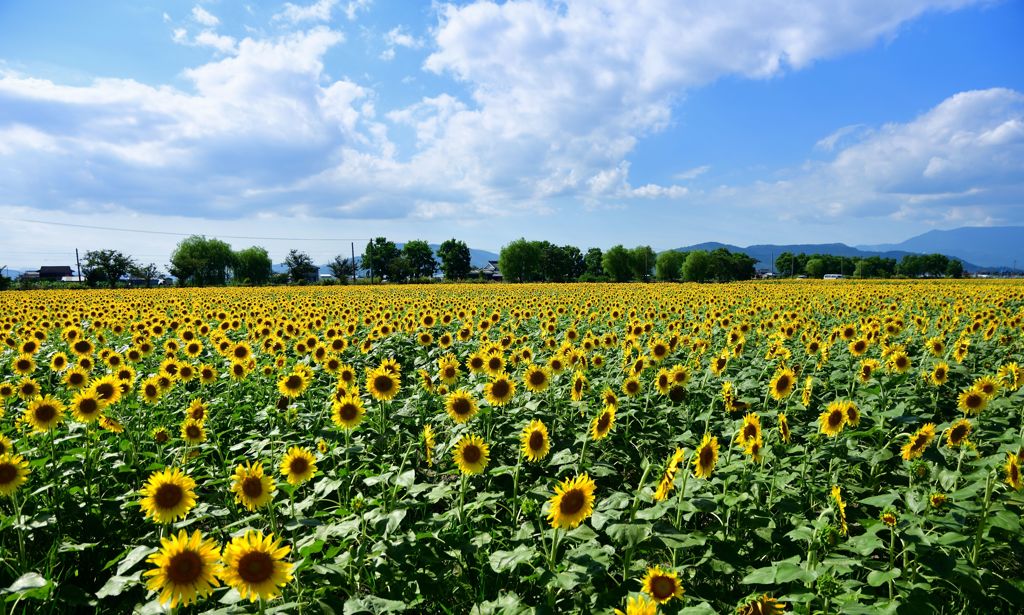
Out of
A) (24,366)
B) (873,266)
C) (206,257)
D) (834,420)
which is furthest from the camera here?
(873,266)

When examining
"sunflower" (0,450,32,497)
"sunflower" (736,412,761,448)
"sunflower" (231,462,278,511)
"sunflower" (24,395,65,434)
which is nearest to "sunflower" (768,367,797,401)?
"sunflower" (736,412,761,448)

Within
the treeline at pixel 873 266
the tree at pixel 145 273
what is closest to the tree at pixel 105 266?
the tree at pixel 145 273

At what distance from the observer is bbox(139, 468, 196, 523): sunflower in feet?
10.2

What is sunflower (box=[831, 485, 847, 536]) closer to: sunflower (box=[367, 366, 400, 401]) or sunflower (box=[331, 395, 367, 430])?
sunflower (box=[331, 395, 367, 430])

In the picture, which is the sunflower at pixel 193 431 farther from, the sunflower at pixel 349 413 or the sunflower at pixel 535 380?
the sunflower at pixel 535 380

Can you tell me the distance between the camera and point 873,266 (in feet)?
458

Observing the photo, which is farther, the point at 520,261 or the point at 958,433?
the point at 520,261

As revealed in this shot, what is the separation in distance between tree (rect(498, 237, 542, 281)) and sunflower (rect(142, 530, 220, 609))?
117 meters

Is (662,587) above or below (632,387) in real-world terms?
below

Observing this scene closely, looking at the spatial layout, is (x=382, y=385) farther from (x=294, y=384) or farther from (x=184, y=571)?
(x=184, y=571)

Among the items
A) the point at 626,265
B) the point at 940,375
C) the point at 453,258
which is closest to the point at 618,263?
the point at 626,265

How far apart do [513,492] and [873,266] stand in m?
166

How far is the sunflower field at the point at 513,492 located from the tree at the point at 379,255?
149389mm

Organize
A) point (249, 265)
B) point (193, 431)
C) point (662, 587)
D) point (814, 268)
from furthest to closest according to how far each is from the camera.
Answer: point (814, 268)
point (249, 265)
point (193, 431)
point (662, 587)
